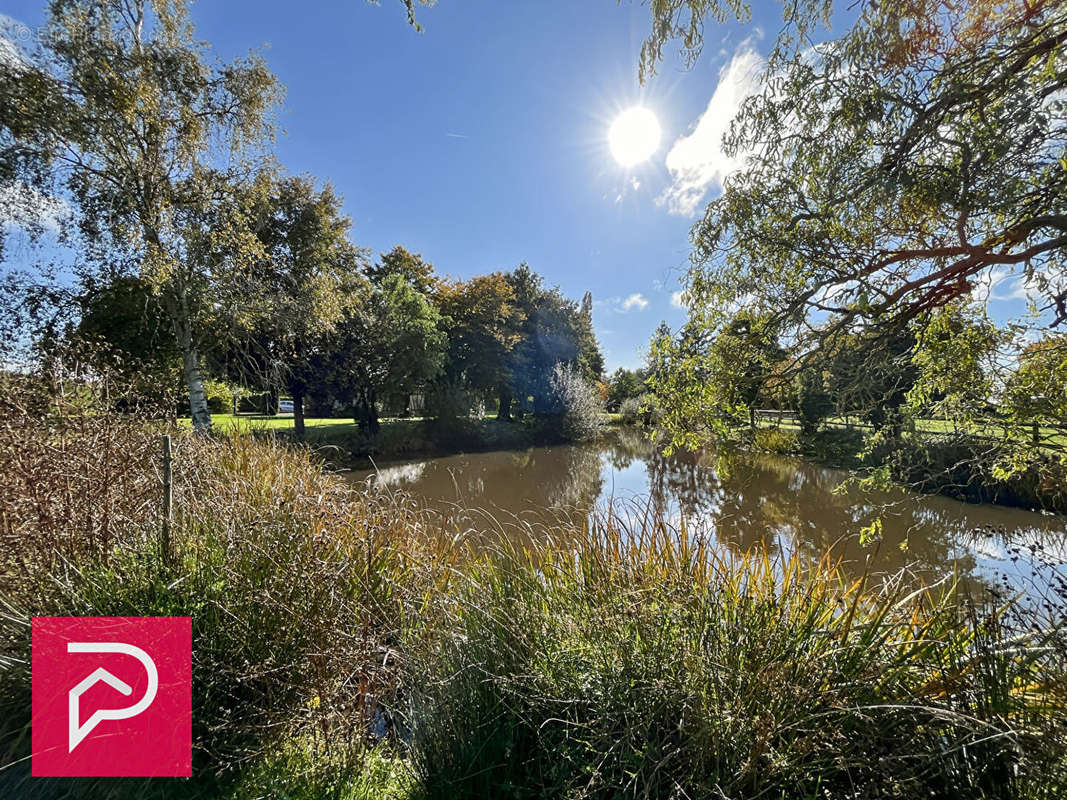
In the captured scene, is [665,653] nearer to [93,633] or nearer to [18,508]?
[93,633]

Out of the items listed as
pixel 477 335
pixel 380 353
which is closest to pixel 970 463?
pixel 380 353

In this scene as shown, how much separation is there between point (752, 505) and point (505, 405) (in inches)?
631

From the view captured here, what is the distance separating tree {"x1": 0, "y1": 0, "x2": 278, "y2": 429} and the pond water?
542 centimetres

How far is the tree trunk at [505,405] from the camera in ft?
75.3

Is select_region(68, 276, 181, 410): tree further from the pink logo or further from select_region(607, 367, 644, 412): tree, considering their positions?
select_region(607, 367, 644, 412): tree

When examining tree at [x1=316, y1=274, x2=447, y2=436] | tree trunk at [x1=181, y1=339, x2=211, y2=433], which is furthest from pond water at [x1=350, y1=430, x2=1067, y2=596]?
tree trunk at [x1=181, y1=339, x2=211, y2=433]

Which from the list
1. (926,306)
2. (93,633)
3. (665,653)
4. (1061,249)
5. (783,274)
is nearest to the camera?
(665,653)

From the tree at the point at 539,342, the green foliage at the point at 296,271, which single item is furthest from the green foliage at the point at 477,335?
the green foliage at the point at 296,271

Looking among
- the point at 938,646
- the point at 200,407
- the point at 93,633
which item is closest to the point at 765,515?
the point at 938,646

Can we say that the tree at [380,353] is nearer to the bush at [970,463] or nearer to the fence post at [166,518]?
the fence post at [166,518]

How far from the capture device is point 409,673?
6.46 ft

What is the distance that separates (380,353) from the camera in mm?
15320

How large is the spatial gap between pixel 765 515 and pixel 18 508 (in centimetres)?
1048

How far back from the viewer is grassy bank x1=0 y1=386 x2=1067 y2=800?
1299 mm
